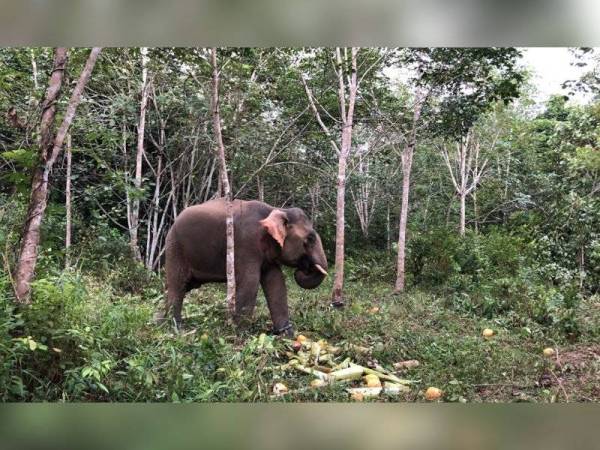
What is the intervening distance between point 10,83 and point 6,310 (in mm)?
1339

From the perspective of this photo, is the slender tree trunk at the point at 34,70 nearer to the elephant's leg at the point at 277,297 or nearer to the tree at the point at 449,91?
the elephant's leg at the point at 277,297

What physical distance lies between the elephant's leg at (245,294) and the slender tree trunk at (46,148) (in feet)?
3.69

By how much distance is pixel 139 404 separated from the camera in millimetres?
2732

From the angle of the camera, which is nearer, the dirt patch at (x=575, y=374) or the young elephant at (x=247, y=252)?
the dirt patch at (x=575, y=374)

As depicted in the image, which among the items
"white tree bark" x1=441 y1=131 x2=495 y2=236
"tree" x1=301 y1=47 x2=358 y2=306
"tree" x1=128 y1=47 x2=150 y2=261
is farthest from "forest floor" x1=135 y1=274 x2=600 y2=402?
"white tree bark" x1=441 y1=131 x2=495 y2=236

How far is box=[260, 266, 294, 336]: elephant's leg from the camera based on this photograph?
350cm

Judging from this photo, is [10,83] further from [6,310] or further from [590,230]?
[590,230]

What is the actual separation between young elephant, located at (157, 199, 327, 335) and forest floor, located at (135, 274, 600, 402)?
81 mm

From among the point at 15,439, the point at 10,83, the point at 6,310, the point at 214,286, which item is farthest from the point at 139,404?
the point at 10,83

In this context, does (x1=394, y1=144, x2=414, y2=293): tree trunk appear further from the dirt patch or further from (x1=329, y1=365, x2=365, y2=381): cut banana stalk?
the dirt patch

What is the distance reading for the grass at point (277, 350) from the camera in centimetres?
295

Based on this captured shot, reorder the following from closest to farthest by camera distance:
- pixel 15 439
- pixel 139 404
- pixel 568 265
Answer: pixel 15 439 → pixel 139 404 → pixel 568 265

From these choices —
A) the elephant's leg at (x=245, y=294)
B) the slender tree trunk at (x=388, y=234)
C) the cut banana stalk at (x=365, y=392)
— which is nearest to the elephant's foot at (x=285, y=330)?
the elephant's leg at (x=245, y=294)

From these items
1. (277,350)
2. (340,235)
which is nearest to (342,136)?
(340,235)
